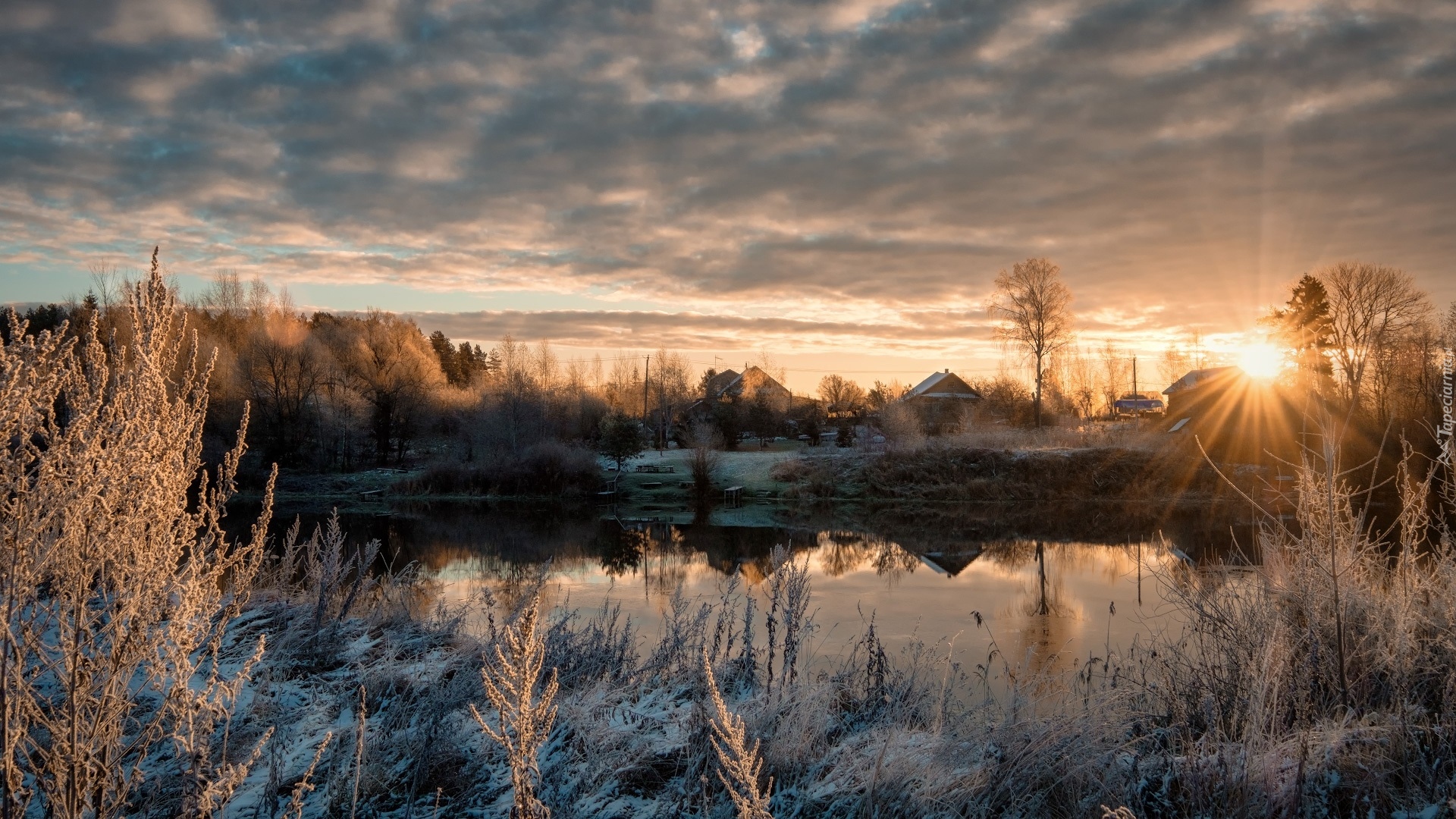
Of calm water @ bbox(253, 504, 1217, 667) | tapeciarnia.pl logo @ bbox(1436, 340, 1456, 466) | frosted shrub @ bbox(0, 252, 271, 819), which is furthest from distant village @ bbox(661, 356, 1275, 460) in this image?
frosted shrub @ bbox(0, 252, 271, 819)

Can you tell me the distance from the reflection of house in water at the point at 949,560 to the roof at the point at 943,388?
1518 inches

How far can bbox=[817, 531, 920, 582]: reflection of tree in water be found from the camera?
1855cm

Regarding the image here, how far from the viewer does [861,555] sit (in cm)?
2089

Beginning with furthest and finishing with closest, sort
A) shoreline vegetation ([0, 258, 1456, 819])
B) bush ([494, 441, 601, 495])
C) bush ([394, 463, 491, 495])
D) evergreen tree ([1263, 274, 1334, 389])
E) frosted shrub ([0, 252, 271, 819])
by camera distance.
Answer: evergreen tree ([1263, 274, 1334, 389]) → bush ([394, 463, 491, 495]) → bush ([494, 441, 601, 495]) → shoreline vegetation ([0, 258, 1456, 819]) → frosted shrub ([0, 252, 271, 819])

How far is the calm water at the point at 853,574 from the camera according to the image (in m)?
11.8

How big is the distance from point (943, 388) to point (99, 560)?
6264 cm

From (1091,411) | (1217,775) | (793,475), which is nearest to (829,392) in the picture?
(1091,411)

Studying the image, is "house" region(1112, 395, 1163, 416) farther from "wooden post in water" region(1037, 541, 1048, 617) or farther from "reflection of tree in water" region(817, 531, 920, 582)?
"wooden post in water" region(1037, 541, 1048, 617)

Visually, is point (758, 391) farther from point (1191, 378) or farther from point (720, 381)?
point (1191, 378)

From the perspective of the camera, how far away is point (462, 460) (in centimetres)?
3891

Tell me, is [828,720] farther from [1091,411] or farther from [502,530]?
[1091,411]

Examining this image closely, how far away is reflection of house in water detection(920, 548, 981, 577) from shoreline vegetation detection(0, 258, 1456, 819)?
9.48 m

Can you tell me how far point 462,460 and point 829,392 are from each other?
109ft

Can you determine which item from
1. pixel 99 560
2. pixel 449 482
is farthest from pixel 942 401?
pixel 99 560
